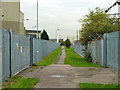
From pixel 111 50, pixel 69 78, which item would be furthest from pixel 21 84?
pixel 111 50

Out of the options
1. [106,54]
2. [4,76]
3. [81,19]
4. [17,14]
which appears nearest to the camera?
[4,76]

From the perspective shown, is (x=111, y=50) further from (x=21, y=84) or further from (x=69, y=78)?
(x=21, y=84)

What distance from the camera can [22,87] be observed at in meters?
6.64

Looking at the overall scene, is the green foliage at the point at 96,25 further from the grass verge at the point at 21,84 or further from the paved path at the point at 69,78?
the grass verge at the point at 21,84

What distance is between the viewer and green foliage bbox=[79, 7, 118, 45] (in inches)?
729

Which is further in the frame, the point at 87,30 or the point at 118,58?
the point at 87,30

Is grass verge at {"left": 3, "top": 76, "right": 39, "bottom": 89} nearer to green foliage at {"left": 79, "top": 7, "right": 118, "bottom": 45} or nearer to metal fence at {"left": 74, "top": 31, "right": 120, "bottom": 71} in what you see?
metal fence at {"left": 74, "top": 31, "right": 120, "bottom": 71}

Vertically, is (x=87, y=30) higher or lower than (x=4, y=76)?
higher

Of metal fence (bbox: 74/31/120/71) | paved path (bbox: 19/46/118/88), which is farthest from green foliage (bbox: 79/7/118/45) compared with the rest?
paved path (bbox: 19/46/118/88)

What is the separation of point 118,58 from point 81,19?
11.8 meters

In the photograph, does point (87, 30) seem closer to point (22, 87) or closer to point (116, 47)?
point (116, 47)

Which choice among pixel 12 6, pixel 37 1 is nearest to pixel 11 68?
pixel 37 1

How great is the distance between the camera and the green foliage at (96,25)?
18516 millimetres

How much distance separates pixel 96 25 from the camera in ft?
63.9
